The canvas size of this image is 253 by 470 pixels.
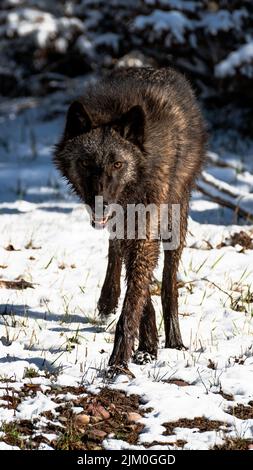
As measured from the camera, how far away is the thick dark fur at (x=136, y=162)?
5781 millimetres

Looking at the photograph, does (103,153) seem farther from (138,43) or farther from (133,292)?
(138,43)

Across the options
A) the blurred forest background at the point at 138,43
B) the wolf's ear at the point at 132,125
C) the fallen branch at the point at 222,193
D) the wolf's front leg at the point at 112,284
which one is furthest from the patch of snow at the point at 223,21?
the wolf's ear at the point at 132,125

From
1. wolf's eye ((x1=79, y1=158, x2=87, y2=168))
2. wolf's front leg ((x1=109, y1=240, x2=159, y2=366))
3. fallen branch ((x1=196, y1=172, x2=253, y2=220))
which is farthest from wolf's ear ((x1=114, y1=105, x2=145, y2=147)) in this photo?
fallen branch ((x1=196, y1=172, x2=253, y2=220))

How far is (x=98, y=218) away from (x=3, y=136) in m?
11.2

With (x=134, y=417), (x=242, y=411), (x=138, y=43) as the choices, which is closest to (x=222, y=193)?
(x=138, y=43)

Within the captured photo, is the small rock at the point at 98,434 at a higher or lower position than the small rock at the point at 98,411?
lower

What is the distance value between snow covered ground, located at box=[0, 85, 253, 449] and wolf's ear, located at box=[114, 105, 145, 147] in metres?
1.59

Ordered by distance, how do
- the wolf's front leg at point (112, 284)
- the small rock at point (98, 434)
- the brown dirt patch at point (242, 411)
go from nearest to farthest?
the small rock at point (98, 434)
the brown dirt patch at point (242, 411)
the wolf's front leg at point (112, 284)

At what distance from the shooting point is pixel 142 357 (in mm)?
6035

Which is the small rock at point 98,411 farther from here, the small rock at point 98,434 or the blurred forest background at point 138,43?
the blurred forest background at point 138,43

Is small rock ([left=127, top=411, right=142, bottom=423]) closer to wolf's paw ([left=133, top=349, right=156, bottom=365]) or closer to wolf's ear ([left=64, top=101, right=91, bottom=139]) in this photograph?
wolf's paw ([left=133, top=349, right=156, bottom=365])

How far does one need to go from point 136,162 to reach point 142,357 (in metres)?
1.47

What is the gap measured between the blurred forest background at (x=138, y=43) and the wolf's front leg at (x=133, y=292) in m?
6.61

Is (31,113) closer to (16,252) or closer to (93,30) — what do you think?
(93,30)
